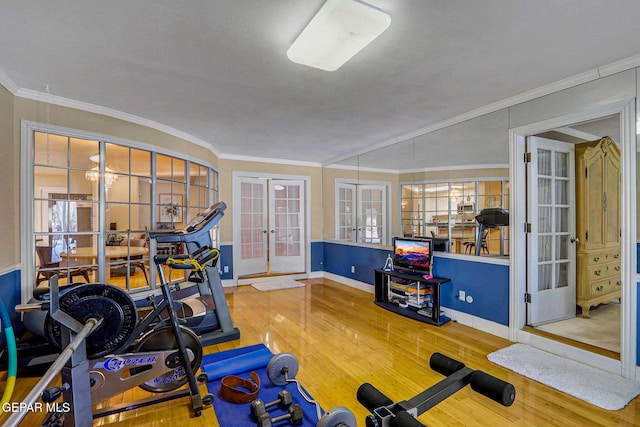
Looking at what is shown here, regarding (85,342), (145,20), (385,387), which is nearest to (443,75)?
(145,20)

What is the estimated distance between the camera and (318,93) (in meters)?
3.09

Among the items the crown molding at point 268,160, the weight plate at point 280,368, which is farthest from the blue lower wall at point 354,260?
the weight plate at point 280,368

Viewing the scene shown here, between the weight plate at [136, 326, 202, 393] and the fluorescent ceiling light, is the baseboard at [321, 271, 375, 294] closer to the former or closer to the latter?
the weight plate at [136, 326, 202, 393]

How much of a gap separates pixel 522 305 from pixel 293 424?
2580mm

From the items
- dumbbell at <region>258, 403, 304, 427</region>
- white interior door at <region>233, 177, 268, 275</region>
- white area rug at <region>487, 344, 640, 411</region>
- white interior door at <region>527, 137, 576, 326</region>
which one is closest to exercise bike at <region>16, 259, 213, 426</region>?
dumbbell at <region>258, 403, 304, 427</region>

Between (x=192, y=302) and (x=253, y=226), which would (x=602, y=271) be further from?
(x=253, y=226)

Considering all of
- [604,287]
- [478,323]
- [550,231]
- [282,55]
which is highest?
[282,55]

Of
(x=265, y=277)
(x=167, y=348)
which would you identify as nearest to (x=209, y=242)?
(x=167, y=348)

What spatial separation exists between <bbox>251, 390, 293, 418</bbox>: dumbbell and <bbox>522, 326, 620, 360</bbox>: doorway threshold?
2.51m

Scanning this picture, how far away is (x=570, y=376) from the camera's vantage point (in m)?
2.51

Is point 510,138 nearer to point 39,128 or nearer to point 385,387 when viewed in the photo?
point 385,387

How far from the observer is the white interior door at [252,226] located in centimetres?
616

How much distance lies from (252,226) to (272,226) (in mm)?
438

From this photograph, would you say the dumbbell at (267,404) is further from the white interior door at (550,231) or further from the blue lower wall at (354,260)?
the blue lower wall at (354,260)
